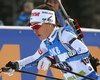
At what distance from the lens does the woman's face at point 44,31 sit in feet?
16.7

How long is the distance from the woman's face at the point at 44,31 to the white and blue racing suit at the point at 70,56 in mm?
68

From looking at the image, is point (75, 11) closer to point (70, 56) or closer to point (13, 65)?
point (13, 65)

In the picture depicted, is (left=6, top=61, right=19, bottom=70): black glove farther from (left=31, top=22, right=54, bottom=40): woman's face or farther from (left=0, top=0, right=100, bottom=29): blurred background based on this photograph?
(left=0, top=0, right=100, bottom=29): blurred background

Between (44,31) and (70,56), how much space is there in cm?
63

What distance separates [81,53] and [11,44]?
255 cm

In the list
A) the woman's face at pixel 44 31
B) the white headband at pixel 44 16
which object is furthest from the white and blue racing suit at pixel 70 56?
the white headband at pixel 44 16

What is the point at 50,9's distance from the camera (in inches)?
210

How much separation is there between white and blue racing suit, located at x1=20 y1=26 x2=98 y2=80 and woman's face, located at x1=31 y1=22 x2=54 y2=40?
68mm

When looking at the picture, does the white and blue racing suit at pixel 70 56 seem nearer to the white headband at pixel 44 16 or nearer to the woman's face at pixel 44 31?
the woman's face at pixel 44 31

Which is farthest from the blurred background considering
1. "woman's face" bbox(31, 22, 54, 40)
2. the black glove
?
"woman's face" bbox(31, 22, 54, 40)

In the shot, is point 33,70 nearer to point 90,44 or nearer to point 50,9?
point 90,44

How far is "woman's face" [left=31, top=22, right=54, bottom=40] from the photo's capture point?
16.7ft

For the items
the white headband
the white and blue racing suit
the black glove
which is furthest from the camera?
the black glove

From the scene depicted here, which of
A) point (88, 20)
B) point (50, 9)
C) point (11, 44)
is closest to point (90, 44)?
point (11, 44)
